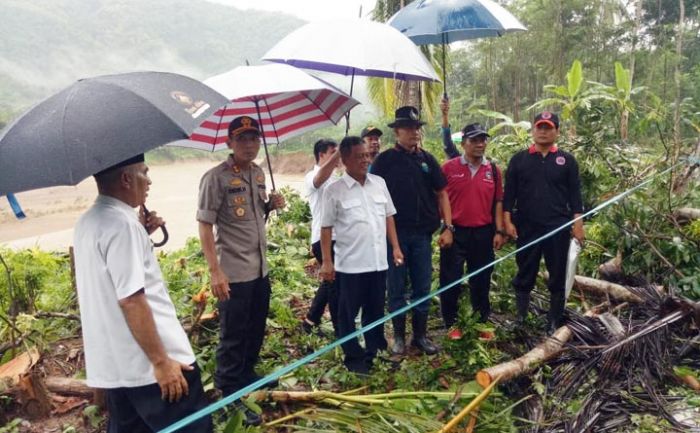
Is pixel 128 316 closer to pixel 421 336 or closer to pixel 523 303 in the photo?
pixel 421 336

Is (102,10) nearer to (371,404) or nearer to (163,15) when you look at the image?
(163,15)

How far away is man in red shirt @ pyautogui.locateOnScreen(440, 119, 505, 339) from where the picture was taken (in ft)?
12.3

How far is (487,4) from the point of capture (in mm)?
3742

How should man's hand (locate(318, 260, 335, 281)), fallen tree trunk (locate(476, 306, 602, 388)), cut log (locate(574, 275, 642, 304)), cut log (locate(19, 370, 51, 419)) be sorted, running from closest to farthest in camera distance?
fallen tree trunk (locate(476, 306, 602, 388)) → cut log (locate(19, 370, 51, 419)) → man's hand (locate(318, 260, 335, 281)) → cut log (locate(574, 275, 642, 304))

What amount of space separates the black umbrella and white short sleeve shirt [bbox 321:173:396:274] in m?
1.54

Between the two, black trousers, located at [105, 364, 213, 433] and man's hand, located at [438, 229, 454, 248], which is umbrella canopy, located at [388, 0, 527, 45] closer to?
man's hand, located at [438, 229, 454, 248]

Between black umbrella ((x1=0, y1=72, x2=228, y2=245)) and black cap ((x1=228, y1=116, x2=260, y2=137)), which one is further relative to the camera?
A: black cap ((x1=228, y1=116, x2=260, y2=137))

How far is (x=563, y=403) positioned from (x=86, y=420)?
2.81 m

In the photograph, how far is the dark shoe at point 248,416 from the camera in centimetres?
277

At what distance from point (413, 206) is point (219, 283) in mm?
1504

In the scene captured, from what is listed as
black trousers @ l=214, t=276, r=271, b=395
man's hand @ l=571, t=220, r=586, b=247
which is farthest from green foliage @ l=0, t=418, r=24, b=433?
man's hand @ l=571, t=220, r=586, b=247

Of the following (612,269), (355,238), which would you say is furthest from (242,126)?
(612,269)

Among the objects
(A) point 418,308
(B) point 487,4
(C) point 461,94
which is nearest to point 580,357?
(A) point 418,308

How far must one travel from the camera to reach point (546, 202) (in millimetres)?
3625
